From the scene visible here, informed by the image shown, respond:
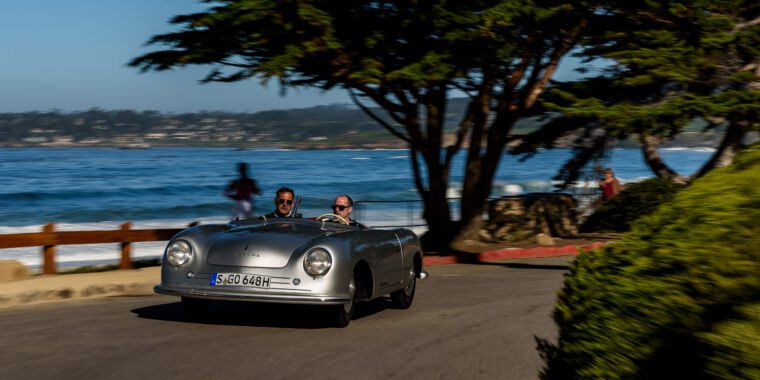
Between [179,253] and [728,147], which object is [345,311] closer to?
[179,253]

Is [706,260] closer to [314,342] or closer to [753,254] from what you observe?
[753,254]

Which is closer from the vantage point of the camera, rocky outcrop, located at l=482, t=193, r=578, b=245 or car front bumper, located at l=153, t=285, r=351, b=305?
car front bumper, located at l=153, t=285, r=351, b=305

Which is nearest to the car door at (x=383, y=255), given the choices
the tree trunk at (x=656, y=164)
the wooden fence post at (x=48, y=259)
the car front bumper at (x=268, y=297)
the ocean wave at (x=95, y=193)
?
the car front bumper at (x=268, y=297)

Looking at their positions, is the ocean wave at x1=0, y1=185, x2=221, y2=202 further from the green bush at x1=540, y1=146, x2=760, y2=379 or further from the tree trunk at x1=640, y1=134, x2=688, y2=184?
the green bush at x1=540, y1=146, x2=760, y2=379

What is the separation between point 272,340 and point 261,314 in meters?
1.96

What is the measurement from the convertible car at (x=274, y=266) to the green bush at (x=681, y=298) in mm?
5188

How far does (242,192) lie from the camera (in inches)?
699

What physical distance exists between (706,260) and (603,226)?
2388cm

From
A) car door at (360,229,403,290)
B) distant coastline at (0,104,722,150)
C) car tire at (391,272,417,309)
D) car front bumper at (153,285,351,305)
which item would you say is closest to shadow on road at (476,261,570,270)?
car tire at (391,272,417,309)

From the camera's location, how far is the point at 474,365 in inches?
323

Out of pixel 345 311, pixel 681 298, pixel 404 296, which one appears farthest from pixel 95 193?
pixel 681 298

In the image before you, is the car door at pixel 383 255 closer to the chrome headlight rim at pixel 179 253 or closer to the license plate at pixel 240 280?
the license plate at pixel 240 280

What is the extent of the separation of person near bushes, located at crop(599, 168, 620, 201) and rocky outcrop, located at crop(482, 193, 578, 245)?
1194mm

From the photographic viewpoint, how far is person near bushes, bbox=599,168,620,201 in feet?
86.5
